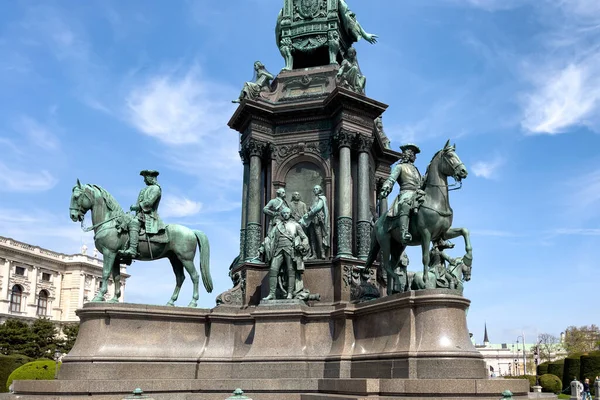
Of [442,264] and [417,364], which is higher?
[442,264]

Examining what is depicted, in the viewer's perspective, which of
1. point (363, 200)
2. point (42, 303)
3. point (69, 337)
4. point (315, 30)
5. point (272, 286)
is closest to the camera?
point (272, 286)

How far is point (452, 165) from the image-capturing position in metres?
15.3

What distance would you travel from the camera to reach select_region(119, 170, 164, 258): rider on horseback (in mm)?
17656

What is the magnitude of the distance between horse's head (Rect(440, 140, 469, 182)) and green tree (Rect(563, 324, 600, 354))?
92255mm

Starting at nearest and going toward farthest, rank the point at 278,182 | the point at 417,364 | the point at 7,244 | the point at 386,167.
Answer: the point at 417,364
the point at 278,182
the point at 386,167
the point at 7,244

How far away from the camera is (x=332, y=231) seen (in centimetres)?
1953

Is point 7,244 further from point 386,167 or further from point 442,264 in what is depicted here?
point 442,264

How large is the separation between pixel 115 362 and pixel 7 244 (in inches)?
3289

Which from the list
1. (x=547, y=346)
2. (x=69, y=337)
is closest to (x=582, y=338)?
(x=547, y=346)

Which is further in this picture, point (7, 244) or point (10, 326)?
point (7, 244)

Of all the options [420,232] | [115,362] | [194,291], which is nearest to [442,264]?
Result: [420,232]

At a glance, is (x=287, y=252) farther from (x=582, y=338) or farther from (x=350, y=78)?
(x=582, y=338)

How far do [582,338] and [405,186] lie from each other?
94254 mm

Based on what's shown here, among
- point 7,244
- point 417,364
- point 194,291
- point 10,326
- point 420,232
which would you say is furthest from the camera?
point 7,244
